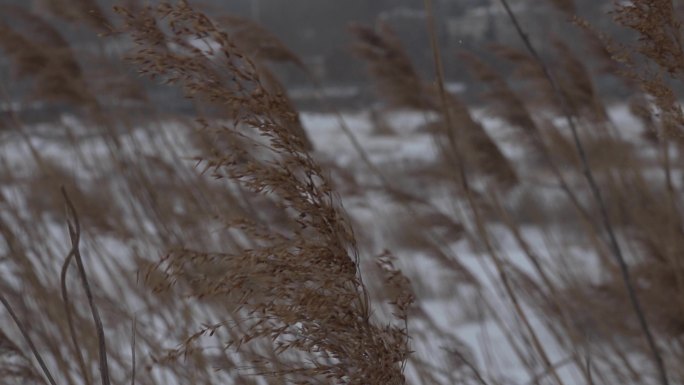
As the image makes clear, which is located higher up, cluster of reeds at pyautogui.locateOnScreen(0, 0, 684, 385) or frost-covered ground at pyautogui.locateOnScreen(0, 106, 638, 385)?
cluster of reeds at pyautogui.locateOnScreen(0, 0, 684, 385)

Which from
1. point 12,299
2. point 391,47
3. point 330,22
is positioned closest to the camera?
point 12,299

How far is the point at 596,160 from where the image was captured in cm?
351

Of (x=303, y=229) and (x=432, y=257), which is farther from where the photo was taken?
(x=432, y=257)

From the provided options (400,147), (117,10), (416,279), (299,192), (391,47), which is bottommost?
(400,147)

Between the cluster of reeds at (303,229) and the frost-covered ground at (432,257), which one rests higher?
the cluster of reeds at (303,229)

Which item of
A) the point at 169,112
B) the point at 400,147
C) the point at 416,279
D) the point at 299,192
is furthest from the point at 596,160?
the point at 400,147

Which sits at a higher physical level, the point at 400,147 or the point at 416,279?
the point at 416,279

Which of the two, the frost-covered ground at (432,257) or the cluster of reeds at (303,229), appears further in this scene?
the frost-covered ground at (432,257)

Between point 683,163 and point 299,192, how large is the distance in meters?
2.86

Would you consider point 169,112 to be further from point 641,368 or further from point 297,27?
point 297,27

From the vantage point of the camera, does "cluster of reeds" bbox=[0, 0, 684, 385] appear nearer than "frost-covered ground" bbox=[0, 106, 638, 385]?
Yes

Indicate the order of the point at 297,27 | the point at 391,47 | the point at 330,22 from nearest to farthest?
the point at 391,47 → the point at 330,22 → the point at 297,27

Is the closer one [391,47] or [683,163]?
[391,47]

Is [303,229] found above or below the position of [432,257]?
above
